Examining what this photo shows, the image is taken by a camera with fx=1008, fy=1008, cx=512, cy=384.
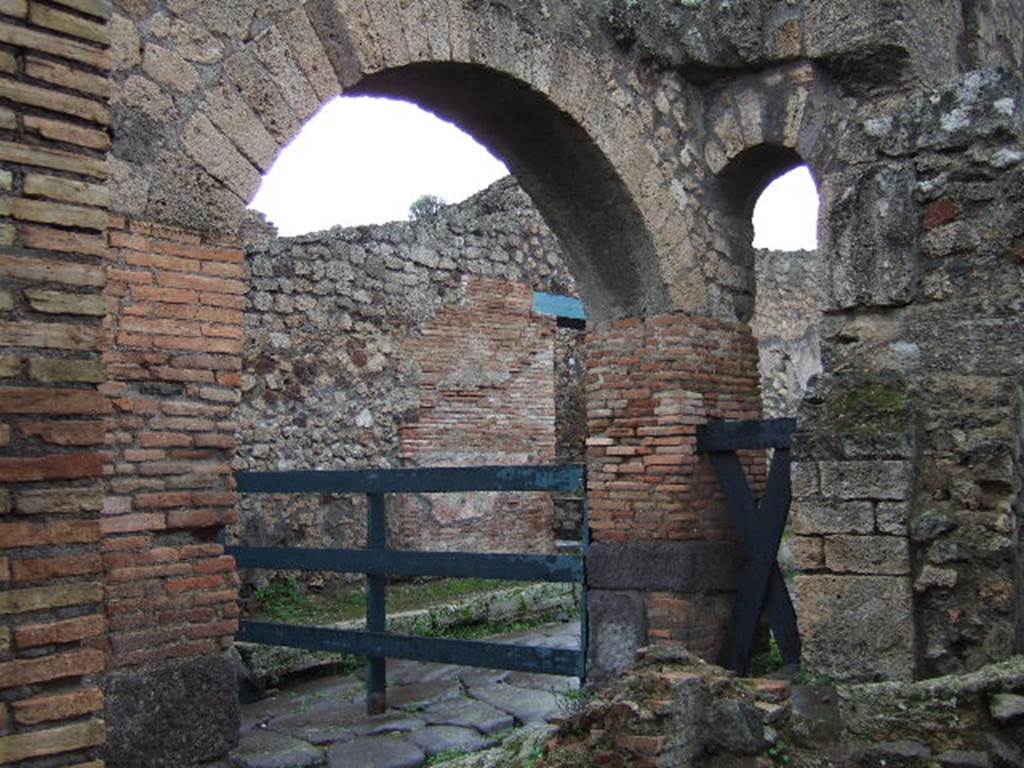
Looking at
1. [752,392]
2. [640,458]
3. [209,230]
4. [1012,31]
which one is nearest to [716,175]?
[752,392]

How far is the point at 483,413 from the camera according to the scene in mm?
9680

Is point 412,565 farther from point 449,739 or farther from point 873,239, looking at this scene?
point 873,239

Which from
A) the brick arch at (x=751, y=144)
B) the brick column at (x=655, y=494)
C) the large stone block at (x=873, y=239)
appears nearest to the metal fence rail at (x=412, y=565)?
the brick column at (x=655, y=494)

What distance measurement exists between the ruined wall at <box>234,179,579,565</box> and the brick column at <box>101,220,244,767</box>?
12.9 ft

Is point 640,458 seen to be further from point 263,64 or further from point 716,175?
point 263,64

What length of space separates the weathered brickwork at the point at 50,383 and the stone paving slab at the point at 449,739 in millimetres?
2794

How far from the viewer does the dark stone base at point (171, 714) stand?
11.5ft

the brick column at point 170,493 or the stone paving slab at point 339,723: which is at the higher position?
the brick column at point 170,493

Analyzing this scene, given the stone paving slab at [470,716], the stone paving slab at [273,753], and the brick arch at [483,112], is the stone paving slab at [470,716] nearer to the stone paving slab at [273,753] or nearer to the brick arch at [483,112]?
the stone paving slab at [273,753]

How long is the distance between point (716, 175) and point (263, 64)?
10.3ft

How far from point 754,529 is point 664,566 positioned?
1.77 feet

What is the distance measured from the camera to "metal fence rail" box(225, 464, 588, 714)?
16.1 ft

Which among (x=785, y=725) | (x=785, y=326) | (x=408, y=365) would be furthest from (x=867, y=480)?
(x=785, y=326)

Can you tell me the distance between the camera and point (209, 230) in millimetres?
3943
